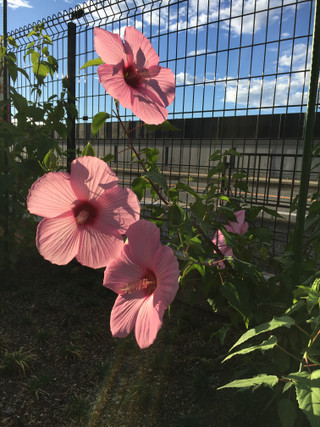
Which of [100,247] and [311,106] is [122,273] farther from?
A: [311,106]

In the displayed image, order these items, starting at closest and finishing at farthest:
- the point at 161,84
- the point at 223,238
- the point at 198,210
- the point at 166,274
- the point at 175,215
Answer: the point at 166,274, the point at 161,84, the point at 175,215, the point at 198,210, the point at 223,238

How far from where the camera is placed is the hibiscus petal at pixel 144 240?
1.43ft

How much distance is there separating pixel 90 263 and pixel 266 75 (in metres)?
2.25

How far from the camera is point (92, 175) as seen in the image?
45 centimetres

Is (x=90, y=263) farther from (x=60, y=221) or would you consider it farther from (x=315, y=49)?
(x=315, y=49)

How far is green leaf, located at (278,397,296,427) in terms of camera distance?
70cm

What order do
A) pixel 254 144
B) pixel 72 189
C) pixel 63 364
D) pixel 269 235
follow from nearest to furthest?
pixel 72 189 → pixel 269 235 → pixel 63 364 → pixel 254 144

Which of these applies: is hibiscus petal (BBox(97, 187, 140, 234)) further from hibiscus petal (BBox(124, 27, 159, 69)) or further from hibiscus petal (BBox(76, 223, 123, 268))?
hibiscus petal (BBox(124, 27, 159, 69))

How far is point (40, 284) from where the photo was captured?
2.94 meters

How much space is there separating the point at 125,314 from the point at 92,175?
0.64 ft

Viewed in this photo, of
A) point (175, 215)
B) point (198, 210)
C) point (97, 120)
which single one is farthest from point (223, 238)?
A: point (97, 120)

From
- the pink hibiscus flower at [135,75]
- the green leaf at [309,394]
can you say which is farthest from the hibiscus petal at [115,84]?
the green leaf at [309,394]

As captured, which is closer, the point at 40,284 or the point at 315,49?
the point at 315,49

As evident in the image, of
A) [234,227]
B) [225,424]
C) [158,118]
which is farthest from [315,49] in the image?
[225,424]
